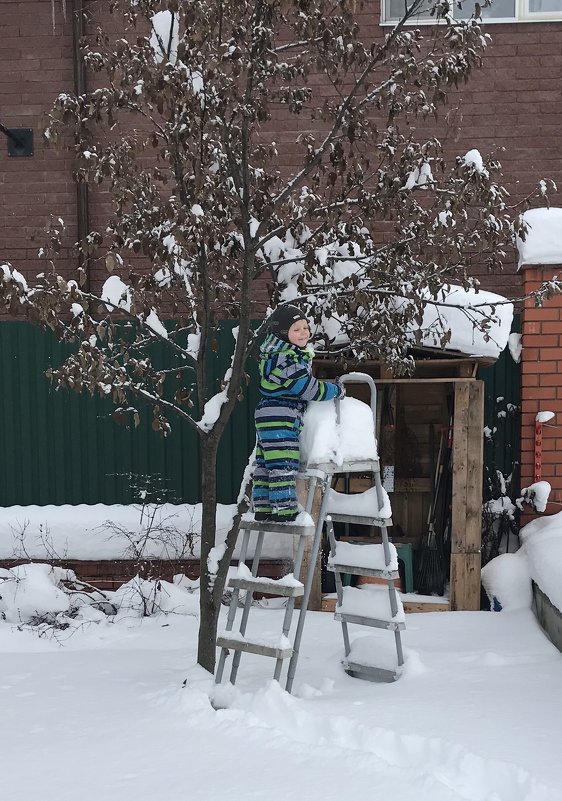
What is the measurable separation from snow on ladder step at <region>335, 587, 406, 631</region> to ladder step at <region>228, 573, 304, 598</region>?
694 mm

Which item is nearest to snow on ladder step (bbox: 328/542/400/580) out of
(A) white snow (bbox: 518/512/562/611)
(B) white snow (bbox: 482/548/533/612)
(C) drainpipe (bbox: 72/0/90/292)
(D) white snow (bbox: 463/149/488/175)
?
(A) white snow (bbox: 518/512/562/611)

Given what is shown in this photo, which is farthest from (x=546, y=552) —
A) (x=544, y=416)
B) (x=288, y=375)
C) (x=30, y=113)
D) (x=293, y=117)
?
(x=30, y=113)

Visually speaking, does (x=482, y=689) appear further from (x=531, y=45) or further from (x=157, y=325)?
(x=531, y=45)

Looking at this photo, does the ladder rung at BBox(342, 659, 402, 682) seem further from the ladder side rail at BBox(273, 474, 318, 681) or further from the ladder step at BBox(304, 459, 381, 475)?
the ladder step at BBox(304, 459, 381, 475)

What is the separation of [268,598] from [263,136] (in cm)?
429

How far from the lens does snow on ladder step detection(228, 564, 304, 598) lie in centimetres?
388

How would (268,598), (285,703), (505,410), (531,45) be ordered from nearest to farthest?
A: (285,703) → (268,598) → (505,410) → (531,45)

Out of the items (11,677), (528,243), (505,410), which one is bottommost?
(11,677)

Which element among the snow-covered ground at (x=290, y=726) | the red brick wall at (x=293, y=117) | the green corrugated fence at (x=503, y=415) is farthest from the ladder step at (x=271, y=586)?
the red brick wall at (x=293, y=117)

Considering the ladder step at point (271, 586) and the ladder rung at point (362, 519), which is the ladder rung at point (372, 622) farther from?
the ladder step at point (271, 586)

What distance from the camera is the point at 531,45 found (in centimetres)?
741

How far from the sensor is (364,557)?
4609mm

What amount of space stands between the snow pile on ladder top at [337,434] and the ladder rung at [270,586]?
0.63 m

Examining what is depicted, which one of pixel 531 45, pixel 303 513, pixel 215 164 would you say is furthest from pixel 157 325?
pixel 531 45
